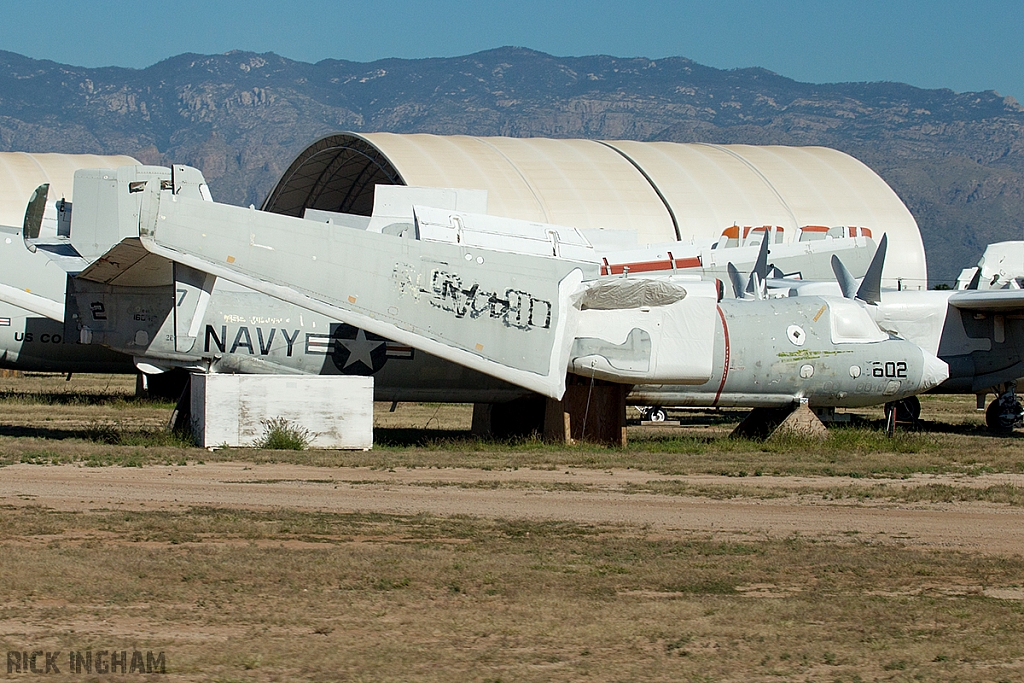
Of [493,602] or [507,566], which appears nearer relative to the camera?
[493,602]

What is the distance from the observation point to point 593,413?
69.4ft

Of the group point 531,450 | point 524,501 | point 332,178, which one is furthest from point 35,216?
point 332,178

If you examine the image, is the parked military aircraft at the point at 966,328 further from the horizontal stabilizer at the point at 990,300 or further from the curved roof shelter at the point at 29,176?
the curved roof shelter at the point at 29,176

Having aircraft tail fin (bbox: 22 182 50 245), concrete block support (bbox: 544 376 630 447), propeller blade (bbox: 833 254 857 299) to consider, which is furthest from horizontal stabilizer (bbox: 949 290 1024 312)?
aircraft tail fin (bbox: 22 182 50 245)

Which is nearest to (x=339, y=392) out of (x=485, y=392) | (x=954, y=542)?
(x=485, y=392)

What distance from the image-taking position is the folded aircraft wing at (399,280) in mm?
19250

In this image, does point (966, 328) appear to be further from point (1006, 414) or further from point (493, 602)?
point (493, 602)

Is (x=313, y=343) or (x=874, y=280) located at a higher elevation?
(x=874, y=280)

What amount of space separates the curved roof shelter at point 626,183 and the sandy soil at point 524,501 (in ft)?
113

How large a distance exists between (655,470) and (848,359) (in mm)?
6170

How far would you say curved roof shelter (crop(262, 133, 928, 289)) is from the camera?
2092 inches

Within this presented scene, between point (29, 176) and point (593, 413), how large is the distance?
50.0m

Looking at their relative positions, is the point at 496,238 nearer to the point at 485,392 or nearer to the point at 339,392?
the point at 485,392

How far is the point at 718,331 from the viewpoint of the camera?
21.4 m
